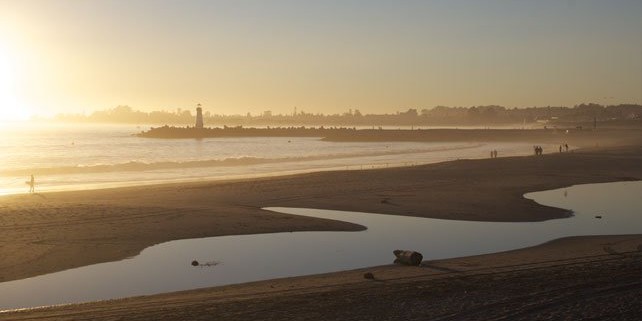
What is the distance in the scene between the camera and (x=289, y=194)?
29.1m

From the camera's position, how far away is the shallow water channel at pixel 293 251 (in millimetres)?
13156

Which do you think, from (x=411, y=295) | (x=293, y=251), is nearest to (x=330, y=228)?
(x=293, y=251)

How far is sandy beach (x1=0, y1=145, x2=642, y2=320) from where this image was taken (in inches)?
425

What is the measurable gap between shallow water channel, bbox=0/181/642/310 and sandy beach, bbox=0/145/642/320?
0.90 metres

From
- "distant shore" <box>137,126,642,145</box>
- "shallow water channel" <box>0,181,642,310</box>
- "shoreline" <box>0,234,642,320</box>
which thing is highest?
"distant shore" <box>137,126,642,145</box>

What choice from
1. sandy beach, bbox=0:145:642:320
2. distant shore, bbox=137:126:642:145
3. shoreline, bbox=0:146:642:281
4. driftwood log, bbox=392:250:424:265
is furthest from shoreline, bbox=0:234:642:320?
distant shore, bbox=137:126:642:145

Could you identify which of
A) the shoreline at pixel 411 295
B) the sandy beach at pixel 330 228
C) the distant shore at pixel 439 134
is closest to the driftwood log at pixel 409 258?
the shoreline at pixel 411 295

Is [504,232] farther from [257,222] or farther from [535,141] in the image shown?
[535,141]

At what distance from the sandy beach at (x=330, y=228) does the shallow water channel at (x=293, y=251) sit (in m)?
0.90

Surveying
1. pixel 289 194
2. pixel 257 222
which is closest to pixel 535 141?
pixel 289 194

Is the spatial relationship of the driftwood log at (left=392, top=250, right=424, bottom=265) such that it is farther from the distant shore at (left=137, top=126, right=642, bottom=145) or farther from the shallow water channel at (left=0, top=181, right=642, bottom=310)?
the distant shore at (left=137, top=126, right=642, bottom=145)

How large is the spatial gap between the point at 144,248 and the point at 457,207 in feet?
41.6

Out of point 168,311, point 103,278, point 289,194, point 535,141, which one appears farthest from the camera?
point 535,141

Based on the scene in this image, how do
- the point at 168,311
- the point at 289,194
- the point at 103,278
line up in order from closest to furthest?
the point at 168,311 → the point at 103,278 → the point at 289,194
